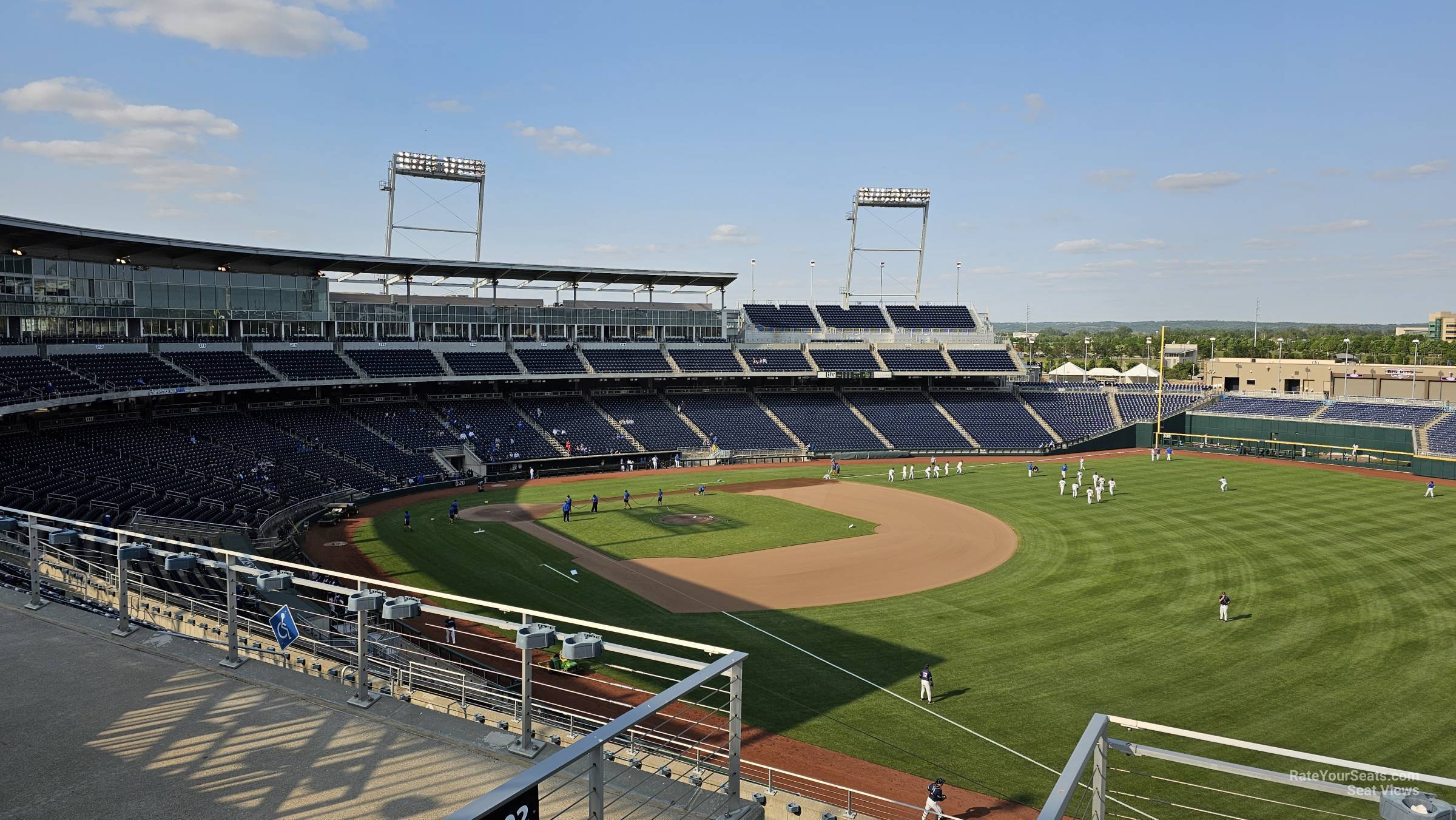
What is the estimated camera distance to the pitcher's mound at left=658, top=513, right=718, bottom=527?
3972cm

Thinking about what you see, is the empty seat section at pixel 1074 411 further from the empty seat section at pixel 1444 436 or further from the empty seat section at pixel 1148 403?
the empty seat section at pixel 1444 436

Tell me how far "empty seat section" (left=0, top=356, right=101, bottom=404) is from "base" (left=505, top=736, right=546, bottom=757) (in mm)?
36019

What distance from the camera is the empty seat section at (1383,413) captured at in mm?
59438

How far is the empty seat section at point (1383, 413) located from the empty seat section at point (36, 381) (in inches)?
3097

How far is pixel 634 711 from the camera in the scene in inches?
193

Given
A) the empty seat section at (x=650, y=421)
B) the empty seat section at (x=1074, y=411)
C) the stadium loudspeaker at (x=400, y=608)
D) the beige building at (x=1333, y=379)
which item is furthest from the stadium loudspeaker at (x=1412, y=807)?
the beige building at (x=1333, y=379)

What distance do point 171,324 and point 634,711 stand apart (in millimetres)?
54291

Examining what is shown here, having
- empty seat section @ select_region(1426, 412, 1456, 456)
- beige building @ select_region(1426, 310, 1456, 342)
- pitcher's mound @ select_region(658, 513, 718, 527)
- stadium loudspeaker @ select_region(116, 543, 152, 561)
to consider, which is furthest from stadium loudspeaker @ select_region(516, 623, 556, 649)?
beige building @ select_region(1426, 310, 1456, 342)

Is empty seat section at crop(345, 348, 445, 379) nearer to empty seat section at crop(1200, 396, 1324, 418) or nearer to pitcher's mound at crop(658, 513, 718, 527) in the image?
pitcher's mound at crop(658, 513, 718, 527)

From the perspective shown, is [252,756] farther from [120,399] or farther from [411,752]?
[120,399]

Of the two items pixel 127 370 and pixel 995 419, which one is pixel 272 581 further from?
pixel 995 419

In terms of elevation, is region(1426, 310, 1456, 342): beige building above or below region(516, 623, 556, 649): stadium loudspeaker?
above

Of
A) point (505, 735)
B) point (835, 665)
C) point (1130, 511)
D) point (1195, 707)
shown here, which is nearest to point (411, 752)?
point (505, 735)

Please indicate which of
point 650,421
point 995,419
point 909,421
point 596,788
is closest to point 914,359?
point 909,421
